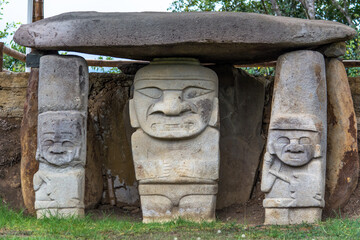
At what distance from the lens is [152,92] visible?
23.7ft

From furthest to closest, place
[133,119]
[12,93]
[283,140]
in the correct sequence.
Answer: [12,93] → [133,119] → [283,140]

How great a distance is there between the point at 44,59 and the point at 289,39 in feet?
8.41

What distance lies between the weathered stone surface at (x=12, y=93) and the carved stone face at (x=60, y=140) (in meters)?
1.72

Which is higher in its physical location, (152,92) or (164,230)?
(152,92)

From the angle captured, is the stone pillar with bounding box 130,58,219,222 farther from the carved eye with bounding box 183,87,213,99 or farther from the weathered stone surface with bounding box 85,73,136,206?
the weathered stone surface with bounding box 85,73,136,206

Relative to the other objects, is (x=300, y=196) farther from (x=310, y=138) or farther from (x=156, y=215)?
(x=156, y=215)

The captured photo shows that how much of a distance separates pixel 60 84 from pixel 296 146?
8.26 feet

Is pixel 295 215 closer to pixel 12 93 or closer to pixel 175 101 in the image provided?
pixel 175 101

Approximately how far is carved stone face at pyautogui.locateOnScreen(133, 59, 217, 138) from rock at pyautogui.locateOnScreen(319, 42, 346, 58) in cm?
122

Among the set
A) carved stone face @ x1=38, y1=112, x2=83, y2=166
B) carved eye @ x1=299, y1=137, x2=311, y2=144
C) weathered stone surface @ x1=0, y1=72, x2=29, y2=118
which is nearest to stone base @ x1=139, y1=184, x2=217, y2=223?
carved stone face @ x1=38, y1=112, x2=83, y2=166

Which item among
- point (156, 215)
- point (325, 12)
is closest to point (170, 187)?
point (156, 215)

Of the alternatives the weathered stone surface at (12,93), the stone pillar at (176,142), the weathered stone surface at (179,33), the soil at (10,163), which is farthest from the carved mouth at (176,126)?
the weathered stone surface at (12,93)

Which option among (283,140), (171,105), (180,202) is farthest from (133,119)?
(283,140)

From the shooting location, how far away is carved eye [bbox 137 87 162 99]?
7.22 m
